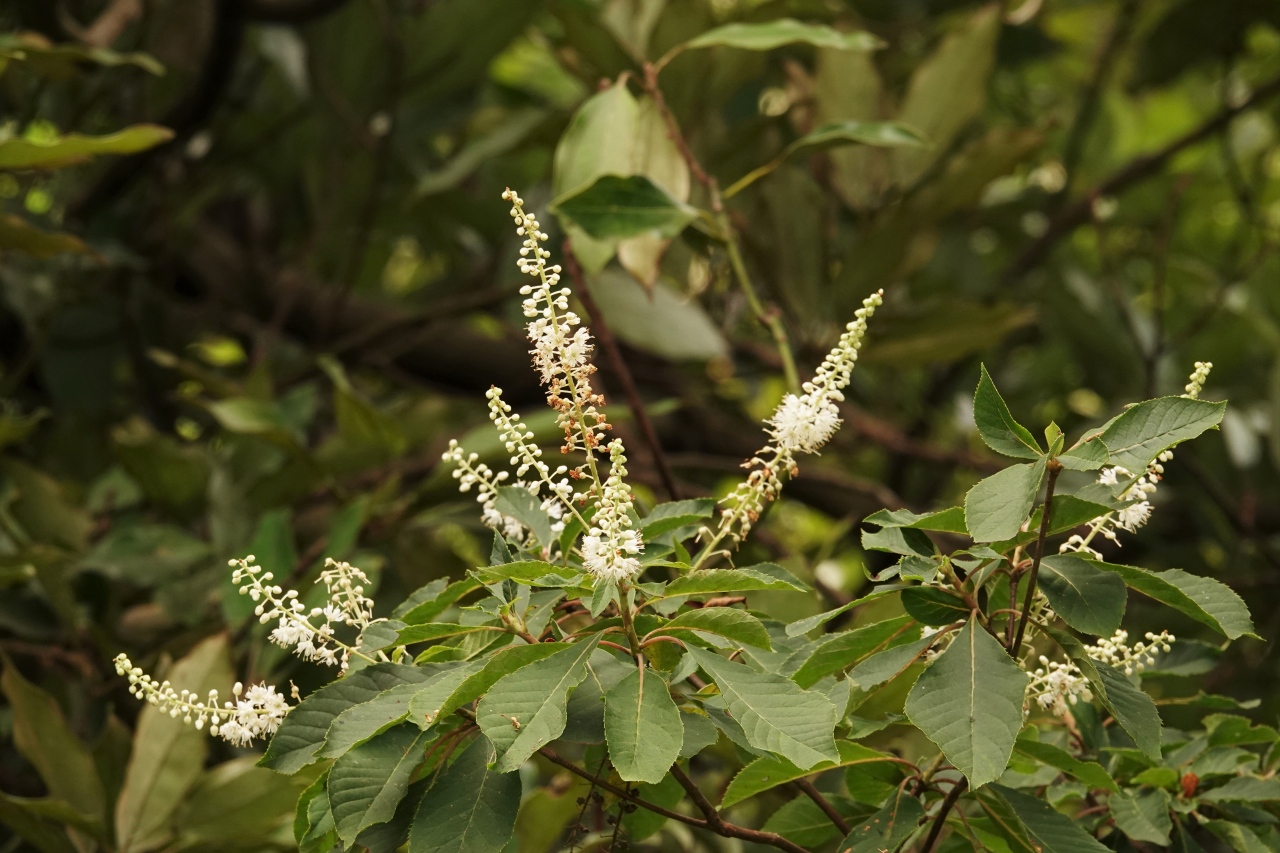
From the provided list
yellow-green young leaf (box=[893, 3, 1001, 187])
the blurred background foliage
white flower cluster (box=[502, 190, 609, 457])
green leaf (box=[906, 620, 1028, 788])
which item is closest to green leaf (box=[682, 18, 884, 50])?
the blurred background foliage

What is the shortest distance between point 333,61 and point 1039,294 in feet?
4.09

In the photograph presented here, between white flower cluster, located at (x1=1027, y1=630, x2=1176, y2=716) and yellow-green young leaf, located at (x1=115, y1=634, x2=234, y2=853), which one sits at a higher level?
white flower cluster, located at (x1=1027, y1=630, x2=1176, y2=716)

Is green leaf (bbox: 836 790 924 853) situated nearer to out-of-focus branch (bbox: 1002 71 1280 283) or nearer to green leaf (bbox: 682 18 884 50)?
green leaf (bbox: 682 18 884 50)

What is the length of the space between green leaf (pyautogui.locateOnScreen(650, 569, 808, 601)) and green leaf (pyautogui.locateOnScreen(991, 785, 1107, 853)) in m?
0.20

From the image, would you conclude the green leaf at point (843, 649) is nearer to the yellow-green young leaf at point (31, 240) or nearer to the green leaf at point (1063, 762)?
the green leaf at point (1063, 762)

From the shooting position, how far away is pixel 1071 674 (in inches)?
31.5

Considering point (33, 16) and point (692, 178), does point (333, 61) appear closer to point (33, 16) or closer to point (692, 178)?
point (33, 16)

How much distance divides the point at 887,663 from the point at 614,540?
186 millimetres

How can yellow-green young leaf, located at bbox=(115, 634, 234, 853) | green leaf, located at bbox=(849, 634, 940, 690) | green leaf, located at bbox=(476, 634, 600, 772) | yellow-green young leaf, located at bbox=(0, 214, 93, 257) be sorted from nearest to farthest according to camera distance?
1. green leaf, located at bbox=(476, 634, 600, 772)
2. green leaf, located at bbox=(849, 634, 940, 690)
3. yellow-green young leaf, located at bbox=(115, 634, 234, 853)
4. yellow-green young leaf, located at bbox=(0, 214, 93, 257)

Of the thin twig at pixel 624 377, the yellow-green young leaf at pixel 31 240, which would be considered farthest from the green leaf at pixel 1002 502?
the yellow-green young leaf at pixel 31 240

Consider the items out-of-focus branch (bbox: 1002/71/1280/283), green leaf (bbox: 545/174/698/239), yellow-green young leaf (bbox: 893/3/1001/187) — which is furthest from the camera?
out-of-focus branch (bbox: 1002/71/1280/283)

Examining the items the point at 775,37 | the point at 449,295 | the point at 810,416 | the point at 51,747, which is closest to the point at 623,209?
the point at 775,37

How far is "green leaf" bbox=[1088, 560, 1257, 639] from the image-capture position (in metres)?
0.68

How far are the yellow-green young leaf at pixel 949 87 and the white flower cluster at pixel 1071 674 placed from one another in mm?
1024
